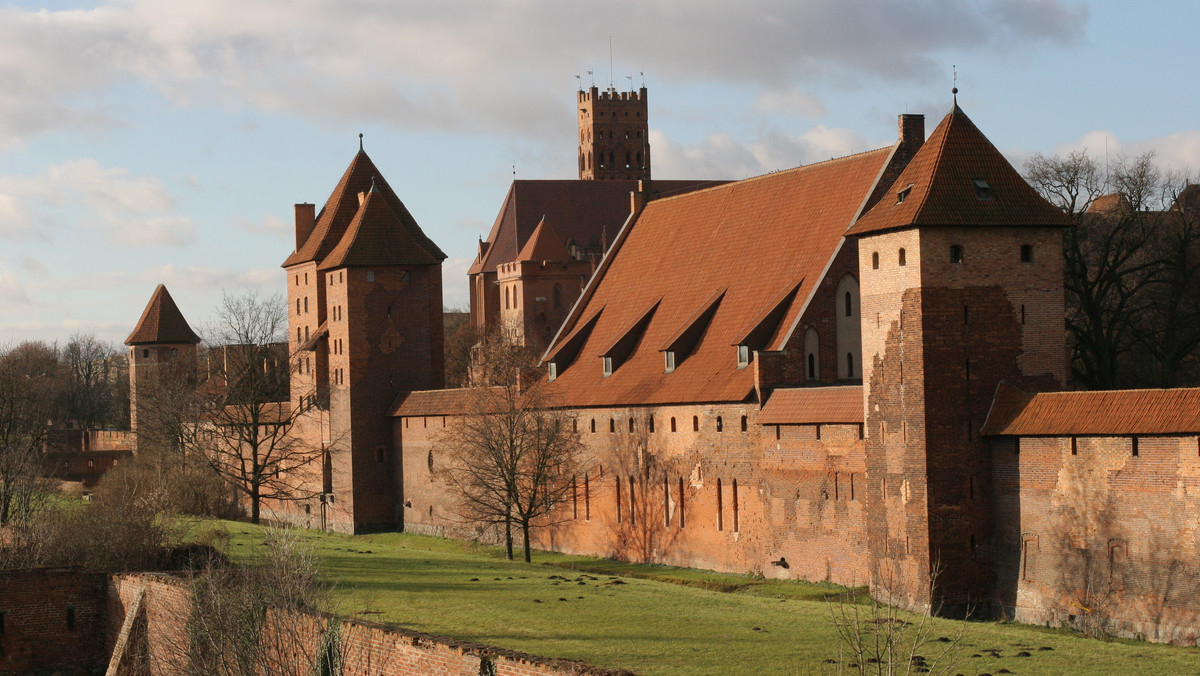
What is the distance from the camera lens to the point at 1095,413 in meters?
26.1

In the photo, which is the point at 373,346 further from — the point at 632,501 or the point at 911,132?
the point at 911,132

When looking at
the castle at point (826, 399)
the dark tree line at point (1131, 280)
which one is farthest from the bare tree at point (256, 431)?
the dark tree line at point (1131, 280)

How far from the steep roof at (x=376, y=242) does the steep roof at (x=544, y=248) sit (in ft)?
79.6

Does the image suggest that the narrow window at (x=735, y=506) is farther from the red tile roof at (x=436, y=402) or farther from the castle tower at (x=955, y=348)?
the red tile roof at (x=436, y=402)

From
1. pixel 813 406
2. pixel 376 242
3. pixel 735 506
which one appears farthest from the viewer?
pixel 376 242

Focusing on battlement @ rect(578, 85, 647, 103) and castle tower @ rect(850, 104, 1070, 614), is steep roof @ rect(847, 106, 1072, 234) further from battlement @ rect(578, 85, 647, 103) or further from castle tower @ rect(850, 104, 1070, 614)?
battlement @ rect(578, 85, 647, 103)

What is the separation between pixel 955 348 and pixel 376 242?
95.5ft

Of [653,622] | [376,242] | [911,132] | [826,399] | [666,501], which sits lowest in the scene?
[653,622]

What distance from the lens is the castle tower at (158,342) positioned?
7606 centimetres

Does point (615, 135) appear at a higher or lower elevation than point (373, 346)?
higher

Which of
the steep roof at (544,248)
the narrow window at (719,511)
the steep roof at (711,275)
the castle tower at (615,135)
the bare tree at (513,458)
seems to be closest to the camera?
the narrow window at (719,511)

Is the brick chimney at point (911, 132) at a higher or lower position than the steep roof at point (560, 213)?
lower

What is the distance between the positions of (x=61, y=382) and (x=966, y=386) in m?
101

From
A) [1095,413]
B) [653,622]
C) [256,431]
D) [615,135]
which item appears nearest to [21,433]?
[256,431]
